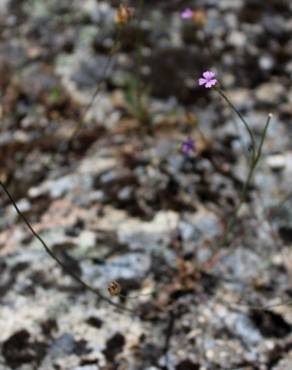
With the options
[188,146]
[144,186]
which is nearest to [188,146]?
[188,146]

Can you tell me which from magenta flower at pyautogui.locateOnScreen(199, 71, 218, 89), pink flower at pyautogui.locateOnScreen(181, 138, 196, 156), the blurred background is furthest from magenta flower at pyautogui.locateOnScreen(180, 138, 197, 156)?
magenta flower at pyautogui.locateOnScreen(199, 71, 218, 89)

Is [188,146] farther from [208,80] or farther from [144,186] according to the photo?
[208,80]

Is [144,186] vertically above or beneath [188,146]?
beneath

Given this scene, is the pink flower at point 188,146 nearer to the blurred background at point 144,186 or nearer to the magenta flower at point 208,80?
the blurred background at point 144,186

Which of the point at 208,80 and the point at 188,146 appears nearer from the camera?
the point at 208,80

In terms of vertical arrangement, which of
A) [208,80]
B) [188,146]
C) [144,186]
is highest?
[208,80]

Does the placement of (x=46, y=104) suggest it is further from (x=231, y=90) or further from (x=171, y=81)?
(x=231, y=90)

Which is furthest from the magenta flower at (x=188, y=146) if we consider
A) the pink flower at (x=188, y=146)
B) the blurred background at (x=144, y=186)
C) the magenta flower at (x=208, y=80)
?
the magenta flower at (x=208, y=80)

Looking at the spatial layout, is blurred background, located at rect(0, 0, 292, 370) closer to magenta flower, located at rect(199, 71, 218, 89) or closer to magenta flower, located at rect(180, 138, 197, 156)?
magenta flower, located at rect(180, 138, 197, 156)
